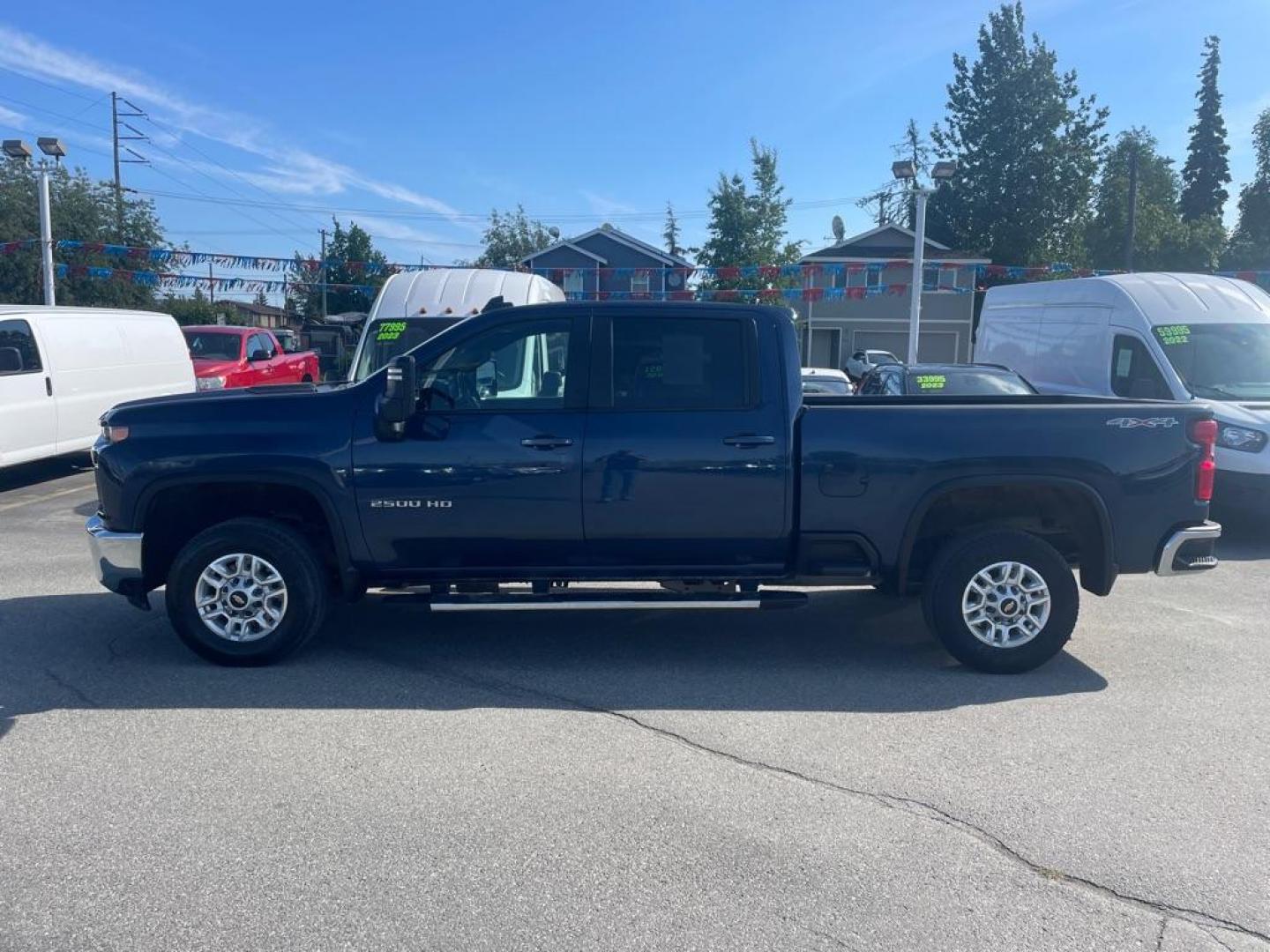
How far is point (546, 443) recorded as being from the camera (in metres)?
5.63

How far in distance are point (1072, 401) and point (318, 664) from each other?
4626mm

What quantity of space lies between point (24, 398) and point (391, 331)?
451 centimetres

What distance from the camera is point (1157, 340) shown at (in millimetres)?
10578

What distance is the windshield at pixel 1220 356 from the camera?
10078 mm

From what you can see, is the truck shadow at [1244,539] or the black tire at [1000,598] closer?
the black tire at [1000,598]

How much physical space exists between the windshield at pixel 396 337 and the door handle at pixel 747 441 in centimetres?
539

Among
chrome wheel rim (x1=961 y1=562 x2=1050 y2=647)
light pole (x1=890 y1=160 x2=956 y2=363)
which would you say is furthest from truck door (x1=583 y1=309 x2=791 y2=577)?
light pole (x1=890 y1=160 x2=956 y2=363)

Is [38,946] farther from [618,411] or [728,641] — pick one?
[728,641]

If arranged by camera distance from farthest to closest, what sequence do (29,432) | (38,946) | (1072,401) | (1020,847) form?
(29,432), (1072,401), (1020,847), (38,946)

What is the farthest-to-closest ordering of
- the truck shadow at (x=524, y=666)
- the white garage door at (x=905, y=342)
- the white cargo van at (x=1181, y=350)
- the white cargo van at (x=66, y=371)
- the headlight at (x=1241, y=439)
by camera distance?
→ the white garage door at (x=905, y=342), the white cargo van at (x=66, y=371), the white cargo van at (x=1181, y=350), the headlight at (x=1241, y=439), the truck shadow at (x=524, y=666)

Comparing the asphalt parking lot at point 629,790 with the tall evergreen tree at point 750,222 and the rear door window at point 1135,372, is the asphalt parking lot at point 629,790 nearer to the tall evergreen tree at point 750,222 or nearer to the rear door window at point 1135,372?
the rear door window at point 1135,372

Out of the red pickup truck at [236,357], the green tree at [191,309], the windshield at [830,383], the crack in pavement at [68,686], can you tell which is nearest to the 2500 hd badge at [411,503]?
the crack in pavement at [68,686]

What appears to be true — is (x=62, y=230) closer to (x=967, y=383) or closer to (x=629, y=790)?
(x=967, y=383)

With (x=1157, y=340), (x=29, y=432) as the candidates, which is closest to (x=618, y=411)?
(x=1157, y=340)
